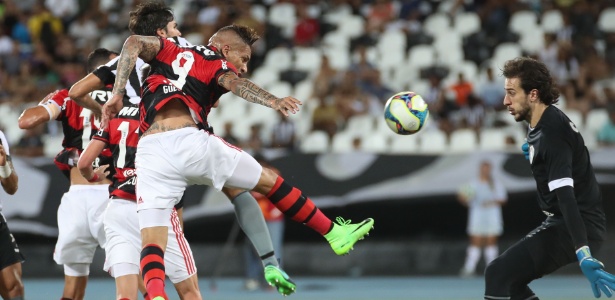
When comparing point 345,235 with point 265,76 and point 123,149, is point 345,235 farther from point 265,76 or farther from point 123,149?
point 265,76

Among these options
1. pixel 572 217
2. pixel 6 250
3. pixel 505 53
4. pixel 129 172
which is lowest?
pixel 6 250

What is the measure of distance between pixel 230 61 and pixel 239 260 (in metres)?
9.95

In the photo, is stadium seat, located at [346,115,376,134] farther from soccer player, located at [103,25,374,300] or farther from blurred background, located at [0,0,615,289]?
soccer player, located at [103,25,374,300]

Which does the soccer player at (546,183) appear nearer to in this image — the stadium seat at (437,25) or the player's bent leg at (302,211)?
the player's bent leg at (302,211)

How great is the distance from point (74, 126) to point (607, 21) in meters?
13.5

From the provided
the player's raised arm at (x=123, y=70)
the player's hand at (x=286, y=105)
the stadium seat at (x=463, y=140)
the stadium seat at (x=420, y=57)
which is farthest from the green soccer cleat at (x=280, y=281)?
the stadium seat at (x=420, y=57)

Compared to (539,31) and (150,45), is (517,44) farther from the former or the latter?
(150,45)

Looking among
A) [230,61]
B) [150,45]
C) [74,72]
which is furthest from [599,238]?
[74,72]

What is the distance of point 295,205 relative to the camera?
722 centimetres

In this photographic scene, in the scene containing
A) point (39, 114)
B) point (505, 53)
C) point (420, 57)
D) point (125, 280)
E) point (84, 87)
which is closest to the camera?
point (84, 87)

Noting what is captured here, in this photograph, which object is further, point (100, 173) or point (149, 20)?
point (100, 173)

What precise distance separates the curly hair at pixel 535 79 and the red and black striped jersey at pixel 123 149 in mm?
2938

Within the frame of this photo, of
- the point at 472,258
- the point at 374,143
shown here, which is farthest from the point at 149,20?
the point at 472,258

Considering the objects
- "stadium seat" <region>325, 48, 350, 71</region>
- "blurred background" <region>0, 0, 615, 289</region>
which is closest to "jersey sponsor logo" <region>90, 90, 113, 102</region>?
"blurred background" <region>0, 0, 615, 289</region>
